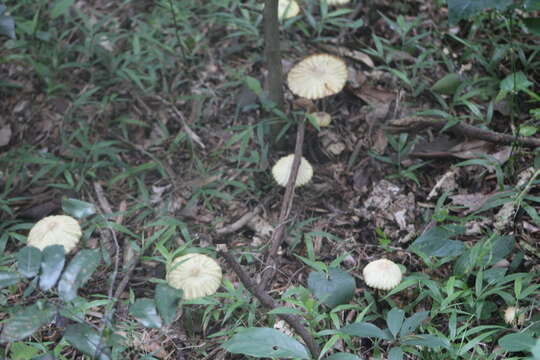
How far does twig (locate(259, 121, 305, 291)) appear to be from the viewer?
2.83 m

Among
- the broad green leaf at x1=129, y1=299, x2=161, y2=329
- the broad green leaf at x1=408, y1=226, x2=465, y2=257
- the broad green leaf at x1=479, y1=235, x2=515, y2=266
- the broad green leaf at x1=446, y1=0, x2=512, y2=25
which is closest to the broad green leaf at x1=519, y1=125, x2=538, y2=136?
the broad green leaf at x1=479, y1=235, x2=515, y2=266

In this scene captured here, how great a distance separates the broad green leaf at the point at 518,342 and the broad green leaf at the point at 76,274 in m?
1.55

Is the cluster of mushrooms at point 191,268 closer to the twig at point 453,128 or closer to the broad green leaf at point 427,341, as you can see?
the broad green leaf at point 427,341

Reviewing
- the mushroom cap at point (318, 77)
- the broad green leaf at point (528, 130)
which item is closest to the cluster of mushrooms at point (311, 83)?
the mushroom cap at point (318, 77)

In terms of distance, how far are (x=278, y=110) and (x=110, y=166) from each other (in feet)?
4.11

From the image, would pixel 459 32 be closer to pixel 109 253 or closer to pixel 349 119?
pixel 349 119

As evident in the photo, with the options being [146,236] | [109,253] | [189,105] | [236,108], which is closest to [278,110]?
[236,108]

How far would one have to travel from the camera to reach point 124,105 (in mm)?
3939

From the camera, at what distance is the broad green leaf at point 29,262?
6.06ft

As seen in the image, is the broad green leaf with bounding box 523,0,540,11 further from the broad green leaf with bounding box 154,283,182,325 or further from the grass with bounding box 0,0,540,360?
the broad green leaf with bounding box 154,283,182,325

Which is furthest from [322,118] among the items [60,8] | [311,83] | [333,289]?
[60,8]

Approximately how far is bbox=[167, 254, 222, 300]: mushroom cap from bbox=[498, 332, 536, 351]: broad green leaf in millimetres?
1400

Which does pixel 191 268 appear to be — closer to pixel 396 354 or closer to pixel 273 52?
pixel 396 354

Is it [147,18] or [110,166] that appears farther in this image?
[147,18]
